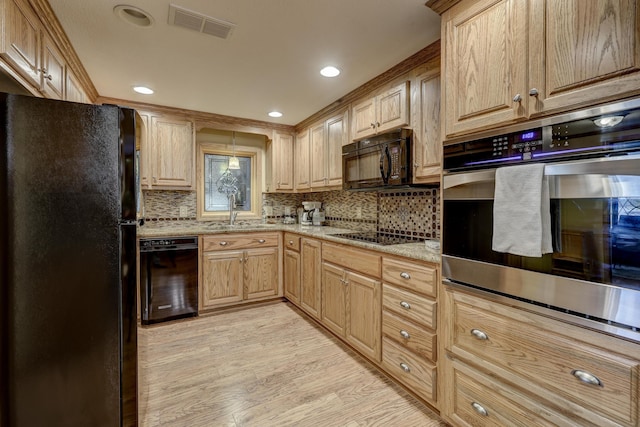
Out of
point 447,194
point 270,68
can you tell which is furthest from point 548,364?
point 270,68

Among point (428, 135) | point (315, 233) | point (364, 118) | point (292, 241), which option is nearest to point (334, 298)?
point (315, 233)

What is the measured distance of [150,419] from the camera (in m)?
1.63

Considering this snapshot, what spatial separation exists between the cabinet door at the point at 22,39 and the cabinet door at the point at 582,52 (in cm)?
223

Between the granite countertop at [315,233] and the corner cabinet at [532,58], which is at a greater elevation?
the corner cabinet at [532,58]

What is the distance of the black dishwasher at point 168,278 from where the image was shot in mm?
2857

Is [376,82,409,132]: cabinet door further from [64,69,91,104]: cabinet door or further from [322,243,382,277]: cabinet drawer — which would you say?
[64,69,91,104]: cabinet door

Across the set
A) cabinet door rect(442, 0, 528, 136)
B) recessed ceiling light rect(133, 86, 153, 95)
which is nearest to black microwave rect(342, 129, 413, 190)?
cabinet door rect(442, 0, 528, 136)

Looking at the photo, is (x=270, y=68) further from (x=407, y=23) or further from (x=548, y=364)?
(x=548, y=364)

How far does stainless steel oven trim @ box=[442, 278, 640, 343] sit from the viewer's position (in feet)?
3.04

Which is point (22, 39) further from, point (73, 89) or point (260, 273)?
point (260, 273)

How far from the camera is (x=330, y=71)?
236 centimetres

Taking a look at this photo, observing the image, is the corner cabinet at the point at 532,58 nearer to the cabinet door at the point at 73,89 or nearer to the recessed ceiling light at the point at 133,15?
Answer: the recessed ceiling light at the point at 133,15

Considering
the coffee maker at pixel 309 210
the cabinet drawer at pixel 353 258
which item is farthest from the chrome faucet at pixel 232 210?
the cabinet drawer at pixel 353 258

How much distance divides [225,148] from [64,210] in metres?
2.82
